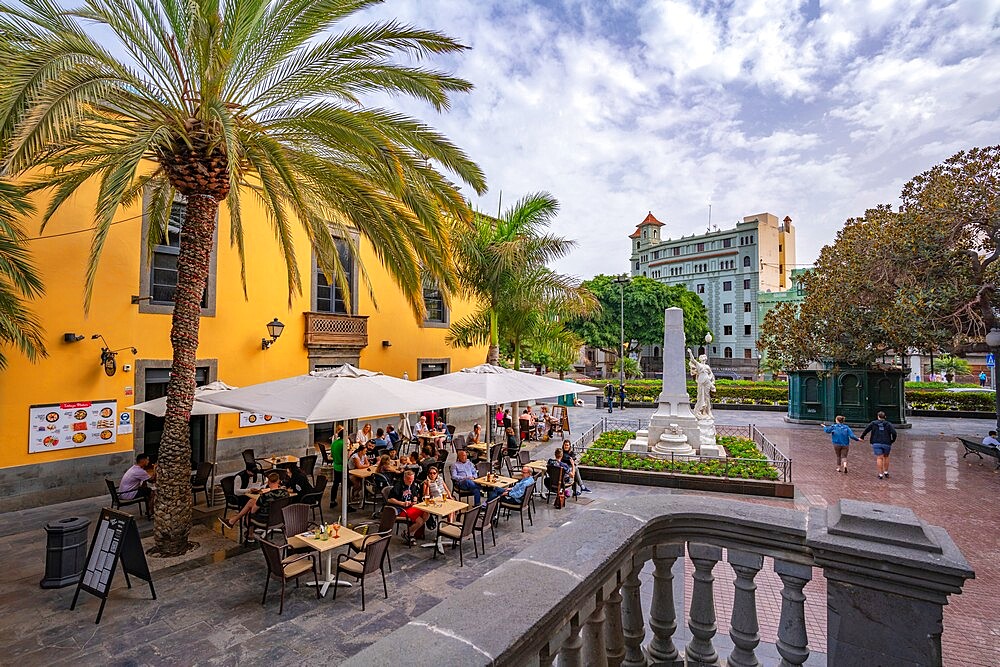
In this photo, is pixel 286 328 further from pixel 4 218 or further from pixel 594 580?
pixel 594 580

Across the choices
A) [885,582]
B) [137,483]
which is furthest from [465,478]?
[885,582]

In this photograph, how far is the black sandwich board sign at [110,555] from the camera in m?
6.27

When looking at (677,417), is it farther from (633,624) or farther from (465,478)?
(633,624)

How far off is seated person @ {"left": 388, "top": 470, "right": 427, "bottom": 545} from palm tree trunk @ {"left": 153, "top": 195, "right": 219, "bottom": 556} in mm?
3288

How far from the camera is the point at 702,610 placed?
2.63 metres

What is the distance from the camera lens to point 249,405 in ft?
26.5

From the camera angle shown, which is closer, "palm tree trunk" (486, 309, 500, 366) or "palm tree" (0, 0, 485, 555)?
"palm tree" (0, 0, 485, 555)

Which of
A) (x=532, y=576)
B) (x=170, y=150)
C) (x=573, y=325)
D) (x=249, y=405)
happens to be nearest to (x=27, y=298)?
(x=170, y=150)

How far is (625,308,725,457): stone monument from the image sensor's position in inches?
574

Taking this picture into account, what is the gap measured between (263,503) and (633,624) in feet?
27.2

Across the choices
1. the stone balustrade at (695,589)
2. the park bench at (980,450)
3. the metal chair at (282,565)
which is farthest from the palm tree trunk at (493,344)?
the stone balustrade at (695,589)

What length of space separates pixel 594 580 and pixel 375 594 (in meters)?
5.90

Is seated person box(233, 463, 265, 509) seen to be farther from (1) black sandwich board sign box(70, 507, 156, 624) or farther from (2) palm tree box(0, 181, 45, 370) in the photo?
(2) palm tree box(0, 181, 45, 370)

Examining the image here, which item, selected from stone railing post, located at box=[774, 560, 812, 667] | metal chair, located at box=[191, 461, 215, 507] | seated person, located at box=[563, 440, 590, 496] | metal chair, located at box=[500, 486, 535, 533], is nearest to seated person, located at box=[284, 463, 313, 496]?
metal chair, located at box=[191, 461, 215, 507]
